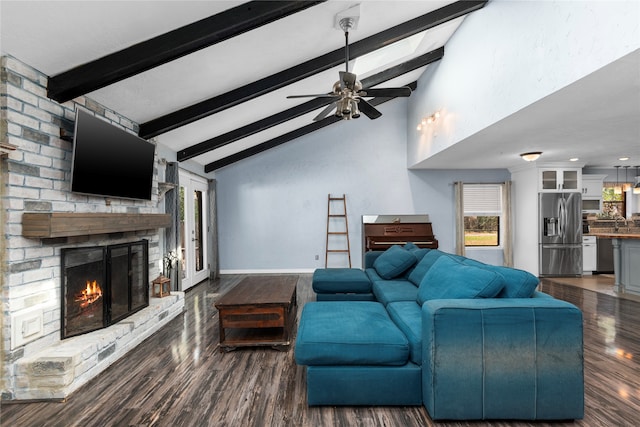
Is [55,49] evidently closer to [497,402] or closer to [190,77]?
[190,77]

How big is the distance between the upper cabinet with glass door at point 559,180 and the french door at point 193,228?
6417 millimetres

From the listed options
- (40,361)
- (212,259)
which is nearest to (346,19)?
(40,361)

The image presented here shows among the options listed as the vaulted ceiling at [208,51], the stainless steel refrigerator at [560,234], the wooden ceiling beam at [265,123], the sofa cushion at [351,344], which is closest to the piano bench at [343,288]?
the sofa cushion at [351,344]

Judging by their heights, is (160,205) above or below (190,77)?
below

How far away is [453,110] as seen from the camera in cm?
436

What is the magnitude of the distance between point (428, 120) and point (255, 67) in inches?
125

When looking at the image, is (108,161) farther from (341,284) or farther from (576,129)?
(576,129)

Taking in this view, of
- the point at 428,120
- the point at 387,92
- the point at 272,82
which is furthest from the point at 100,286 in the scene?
the point at 428,120

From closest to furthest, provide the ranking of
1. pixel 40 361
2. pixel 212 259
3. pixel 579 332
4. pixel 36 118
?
pixel 579 332 < pixel 40 361 < pixel 36 118 < pixel 212 259

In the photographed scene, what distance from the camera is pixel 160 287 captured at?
400 cm

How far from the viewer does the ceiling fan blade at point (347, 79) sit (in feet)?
10.1

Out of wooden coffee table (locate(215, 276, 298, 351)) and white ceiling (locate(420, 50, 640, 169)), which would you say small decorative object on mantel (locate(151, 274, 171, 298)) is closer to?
wooden coffee table (locate(215, 276, 298, 351))

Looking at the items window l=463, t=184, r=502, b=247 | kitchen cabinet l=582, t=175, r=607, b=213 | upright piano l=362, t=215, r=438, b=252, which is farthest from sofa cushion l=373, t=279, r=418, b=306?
kitchen cabinet l=582, t=175, r=607, b=213

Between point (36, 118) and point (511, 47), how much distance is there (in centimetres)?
390
